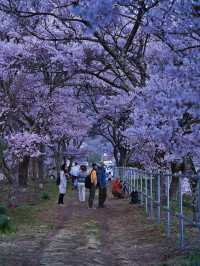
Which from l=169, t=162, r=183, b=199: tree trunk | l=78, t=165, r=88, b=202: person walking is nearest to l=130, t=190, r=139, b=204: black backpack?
l=78, t=165, r=88, b=202: person walking

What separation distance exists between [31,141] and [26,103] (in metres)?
1.82

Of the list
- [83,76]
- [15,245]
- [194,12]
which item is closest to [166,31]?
[194,12]

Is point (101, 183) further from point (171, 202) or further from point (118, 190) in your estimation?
point (118, 190)

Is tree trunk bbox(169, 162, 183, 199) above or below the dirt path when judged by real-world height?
above

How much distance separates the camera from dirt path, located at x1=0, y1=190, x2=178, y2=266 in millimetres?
10242

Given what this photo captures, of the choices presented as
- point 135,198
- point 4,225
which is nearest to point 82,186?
point 135,198

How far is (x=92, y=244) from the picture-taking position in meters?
12.5

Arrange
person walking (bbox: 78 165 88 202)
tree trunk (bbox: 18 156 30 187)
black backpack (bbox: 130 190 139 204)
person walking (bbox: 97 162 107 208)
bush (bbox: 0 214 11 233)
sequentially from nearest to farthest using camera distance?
bush (bbox: 0 214 11 233) → person walking (bbox: 97 162 107 208) → black backpack (bbox: 130 190 139 204) → person walking (bbox: 78 165 88 202) → tree trunk (bbox: 18 156 30 187)

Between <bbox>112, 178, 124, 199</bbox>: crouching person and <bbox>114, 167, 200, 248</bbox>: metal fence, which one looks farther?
<bbox>112, 178, 124, 199</bbox>: crouching person

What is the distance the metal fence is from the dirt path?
39 centimetres

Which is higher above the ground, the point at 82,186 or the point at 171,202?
the point at 82,186

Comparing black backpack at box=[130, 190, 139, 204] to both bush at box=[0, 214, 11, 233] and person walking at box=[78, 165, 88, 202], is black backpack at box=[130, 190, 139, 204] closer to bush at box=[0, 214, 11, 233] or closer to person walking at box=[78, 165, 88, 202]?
person walking at box=[78, 165, 88, 202]

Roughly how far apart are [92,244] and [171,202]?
193 inches

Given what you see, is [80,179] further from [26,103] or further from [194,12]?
[194,12]
